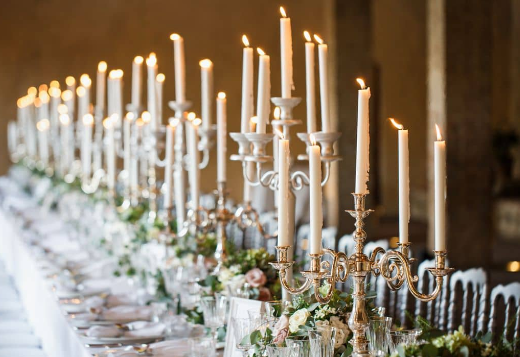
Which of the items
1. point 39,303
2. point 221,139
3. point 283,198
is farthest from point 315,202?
point 39,303

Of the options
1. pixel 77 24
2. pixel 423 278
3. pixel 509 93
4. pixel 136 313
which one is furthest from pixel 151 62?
pixel 509 93

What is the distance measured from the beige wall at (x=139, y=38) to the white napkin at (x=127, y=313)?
894 centimetres

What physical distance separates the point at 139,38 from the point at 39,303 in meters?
8.54

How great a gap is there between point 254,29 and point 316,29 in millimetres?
1005

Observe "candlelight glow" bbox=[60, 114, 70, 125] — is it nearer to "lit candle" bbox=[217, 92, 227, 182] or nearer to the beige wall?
"lit candle" bbox=[217, 92, 227, 182]

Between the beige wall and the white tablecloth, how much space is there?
6006 mm

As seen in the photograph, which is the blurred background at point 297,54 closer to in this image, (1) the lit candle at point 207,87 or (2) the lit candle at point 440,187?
(1) the lit candle at point 207,87

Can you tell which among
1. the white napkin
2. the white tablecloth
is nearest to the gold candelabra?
the white tablecloth

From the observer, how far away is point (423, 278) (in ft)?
11.8

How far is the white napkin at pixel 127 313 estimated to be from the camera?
3115 millimetres

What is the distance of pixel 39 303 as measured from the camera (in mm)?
3871

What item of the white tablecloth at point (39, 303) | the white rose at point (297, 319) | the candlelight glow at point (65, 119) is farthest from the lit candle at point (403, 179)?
the candlelight glow at point (65, 119)

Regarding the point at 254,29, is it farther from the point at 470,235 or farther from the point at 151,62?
the point at 151,62

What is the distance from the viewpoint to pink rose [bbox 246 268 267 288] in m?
2.61
